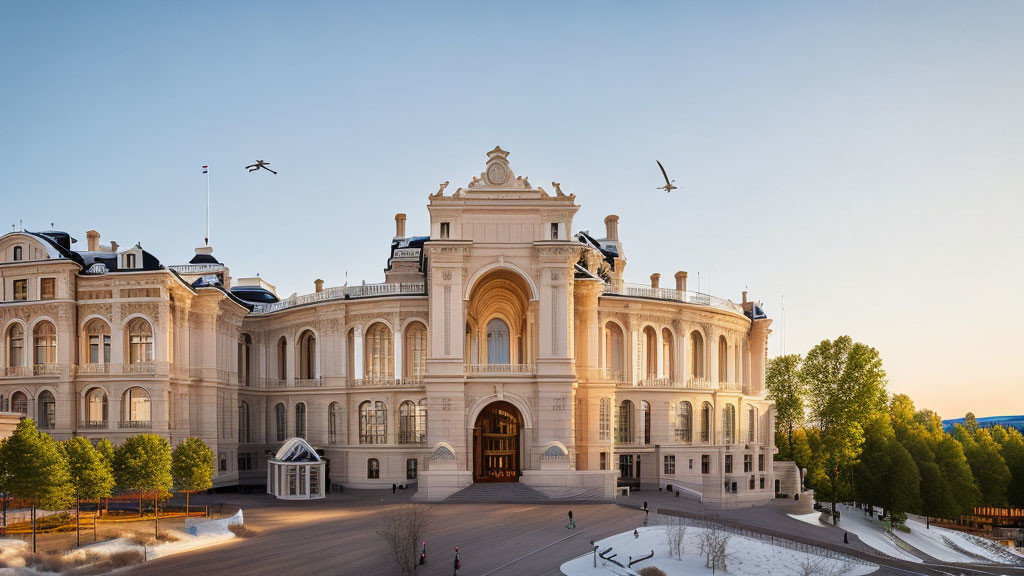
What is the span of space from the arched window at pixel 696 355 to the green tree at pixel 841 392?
29.1 ft

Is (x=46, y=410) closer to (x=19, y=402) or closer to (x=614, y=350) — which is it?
(x=19, y=402)

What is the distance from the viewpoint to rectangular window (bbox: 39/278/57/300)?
64625mm

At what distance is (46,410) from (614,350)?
146 ft

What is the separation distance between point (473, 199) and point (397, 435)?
20.8m

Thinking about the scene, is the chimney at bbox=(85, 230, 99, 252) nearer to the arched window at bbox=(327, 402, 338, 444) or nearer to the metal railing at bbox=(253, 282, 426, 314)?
the metal railing at bbox=(253, 282, 426, 314)

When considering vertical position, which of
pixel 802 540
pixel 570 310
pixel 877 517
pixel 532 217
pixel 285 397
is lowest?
pixel 877 517

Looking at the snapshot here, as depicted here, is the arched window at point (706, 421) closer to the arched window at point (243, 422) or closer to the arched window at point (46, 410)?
the arched window at point (243, 422)

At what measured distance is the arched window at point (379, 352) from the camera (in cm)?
7319

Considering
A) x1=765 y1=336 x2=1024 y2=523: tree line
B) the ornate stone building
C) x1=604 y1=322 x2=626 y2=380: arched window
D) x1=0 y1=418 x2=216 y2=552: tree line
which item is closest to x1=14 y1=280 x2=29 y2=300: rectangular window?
the ornate stone building

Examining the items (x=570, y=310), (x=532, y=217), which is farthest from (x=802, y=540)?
(x=532, y=217)

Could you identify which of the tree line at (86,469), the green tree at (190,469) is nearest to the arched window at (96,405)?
the tree line at (86,469)

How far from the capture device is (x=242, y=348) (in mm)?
78000

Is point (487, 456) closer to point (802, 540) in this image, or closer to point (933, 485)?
point (802, 540)

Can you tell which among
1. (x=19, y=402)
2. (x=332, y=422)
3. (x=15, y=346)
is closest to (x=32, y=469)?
(x=19, y=402)
